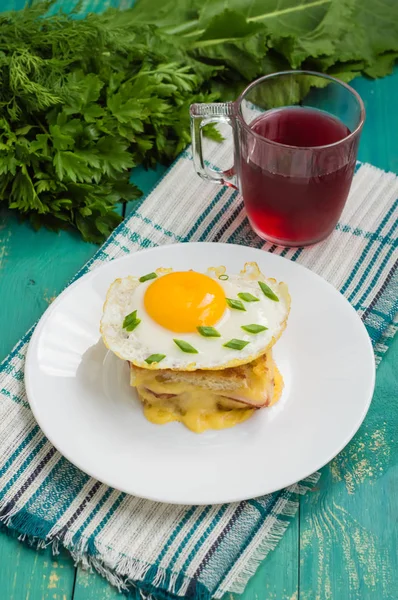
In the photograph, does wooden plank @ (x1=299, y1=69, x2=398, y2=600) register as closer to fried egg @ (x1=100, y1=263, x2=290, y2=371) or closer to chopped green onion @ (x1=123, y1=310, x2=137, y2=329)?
fried egg @ (x1=100, y1=263, x2=290, y2=371)

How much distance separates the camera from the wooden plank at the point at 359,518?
8.53 feet

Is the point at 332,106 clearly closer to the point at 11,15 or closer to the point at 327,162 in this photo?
→ the point at 327,162

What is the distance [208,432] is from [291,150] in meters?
1.13

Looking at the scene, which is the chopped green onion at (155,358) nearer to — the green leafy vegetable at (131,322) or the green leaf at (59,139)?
the green leafy vegetable at (131,322)

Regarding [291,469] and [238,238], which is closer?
[291,469]

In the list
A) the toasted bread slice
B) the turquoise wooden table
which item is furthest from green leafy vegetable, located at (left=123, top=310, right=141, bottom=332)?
the turquoise wooden table

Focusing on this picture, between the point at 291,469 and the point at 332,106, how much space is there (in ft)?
5.28

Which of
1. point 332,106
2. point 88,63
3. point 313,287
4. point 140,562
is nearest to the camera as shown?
point 140,562

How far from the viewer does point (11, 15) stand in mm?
3910

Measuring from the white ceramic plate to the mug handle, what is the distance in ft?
1.76

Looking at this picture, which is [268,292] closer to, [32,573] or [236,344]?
[236,344]

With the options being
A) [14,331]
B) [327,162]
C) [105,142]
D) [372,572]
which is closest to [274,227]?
[327,162]

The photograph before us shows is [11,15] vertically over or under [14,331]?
over

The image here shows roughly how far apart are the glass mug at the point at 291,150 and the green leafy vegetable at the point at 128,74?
4.2 inches
